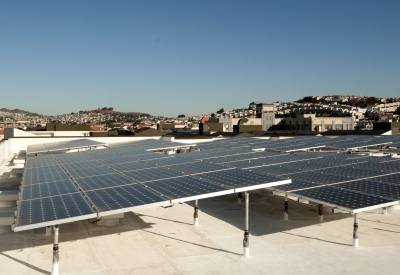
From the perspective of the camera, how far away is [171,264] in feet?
40.3

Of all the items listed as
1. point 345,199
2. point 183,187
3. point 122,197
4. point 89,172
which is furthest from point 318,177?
point 89,172

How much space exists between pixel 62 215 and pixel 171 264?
3.86 meters

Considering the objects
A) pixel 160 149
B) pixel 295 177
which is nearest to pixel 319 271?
pixel 295 177

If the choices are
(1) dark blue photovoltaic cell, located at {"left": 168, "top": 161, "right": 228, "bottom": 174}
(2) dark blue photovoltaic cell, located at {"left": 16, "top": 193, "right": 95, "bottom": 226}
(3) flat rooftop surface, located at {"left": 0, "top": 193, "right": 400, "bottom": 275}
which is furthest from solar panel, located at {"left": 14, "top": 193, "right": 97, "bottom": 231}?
(1) dark blue photovoltaic cell, located at {"left": 168, "top": 161, "right": 228, "bottom": 174}

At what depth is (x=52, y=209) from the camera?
11.7m

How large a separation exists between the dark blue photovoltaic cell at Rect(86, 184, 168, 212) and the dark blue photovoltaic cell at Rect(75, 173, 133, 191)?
32.8 inches

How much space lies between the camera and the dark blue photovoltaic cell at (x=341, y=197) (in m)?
12.8

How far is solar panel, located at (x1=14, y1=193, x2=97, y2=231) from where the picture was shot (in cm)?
1044

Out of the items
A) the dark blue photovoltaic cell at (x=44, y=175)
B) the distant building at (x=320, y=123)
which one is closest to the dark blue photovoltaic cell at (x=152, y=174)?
the dark blue photovoltaic cell at (x=44, y=175)

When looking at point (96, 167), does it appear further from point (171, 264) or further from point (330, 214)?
point (330, 214)

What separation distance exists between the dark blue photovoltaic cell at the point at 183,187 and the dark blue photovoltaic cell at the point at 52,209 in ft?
8.75

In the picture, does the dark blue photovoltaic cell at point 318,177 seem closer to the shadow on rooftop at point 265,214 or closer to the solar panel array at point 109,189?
the shadow on rooftop at point 265,214

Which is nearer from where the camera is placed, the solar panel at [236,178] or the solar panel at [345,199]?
the solar panel at [345,199]

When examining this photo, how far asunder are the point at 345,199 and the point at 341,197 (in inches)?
12.1
